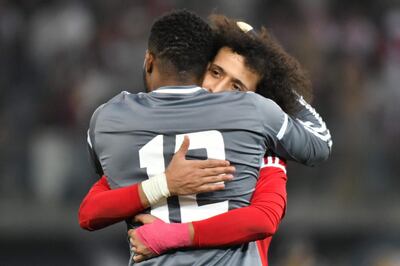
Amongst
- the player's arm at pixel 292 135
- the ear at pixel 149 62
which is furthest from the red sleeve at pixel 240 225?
the ear at pixel 149 62

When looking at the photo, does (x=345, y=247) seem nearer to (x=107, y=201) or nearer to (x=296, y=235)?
(x=296, y=235)

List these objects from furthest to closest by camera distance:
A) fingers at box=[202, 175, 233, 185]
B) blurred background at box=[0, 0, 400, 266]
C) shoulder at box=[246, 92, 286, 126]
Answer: blurred background at box=[0, 0, 400, 266] < shoulder at box=[246, 92, 286, 126] < fingers at box=[202, 175, 233, 185]

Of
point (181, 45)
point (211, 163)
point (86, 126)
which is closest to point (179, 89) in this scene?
point (181, 45)

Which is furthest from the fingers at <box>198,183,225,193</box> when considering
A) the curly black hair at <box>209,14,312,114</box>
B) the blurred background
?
the blurred background

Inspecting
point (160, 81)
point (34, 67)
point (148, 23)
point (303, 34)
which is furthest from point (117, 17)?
point (160, 81)

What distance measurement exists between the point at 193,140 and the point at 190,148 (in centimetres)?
3

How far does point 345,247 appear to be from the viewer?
11016 millimetres

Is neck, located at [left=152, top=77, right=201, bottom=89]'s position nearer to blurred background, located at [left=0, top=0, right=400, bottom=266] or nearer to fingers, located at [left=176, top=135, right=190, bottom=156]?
fingers, located at [left=176, top=135, right=190, bottom=156]

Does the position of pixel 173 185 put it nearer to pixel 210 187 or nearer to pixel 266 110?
pixel 210 187

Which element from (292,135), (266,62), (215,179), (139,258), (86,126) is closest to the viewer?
(215,179)

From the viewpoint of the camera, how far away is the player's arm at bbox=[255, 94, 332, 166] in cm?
361

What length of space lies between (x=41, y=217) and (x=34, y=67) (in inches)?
67.2

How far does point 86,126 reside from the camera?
34.1 ft

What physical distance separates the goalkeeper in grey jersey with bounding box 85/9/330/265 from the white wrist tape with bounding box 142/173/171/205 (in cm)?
1
